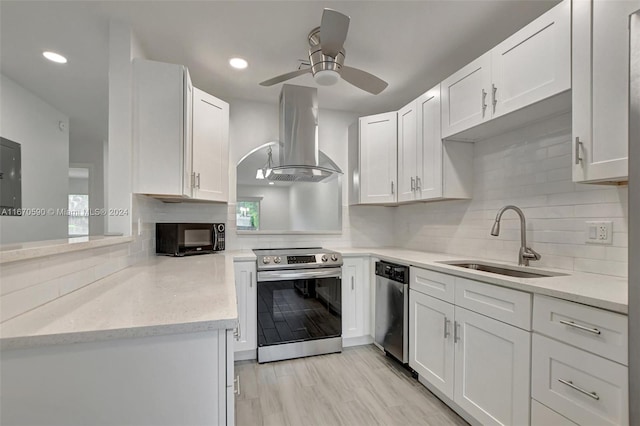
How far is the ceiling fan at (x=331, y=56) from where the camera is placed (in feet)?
4.96

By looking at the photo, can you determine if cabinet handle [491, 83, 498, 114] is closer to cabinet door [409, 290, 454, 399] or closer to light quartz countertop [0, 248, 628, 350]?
light quartz countertop [0, 248, 628, 350]

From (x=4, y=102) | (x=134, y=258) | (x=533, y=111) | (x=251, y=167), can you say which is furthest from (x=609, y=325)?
(x=4, y=102)

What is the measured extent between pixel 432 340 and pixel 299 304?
1.11 metres

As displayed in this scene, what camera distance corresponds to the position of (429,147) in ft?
8.05

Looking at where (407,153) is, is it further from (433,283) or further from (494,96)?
(433,283)

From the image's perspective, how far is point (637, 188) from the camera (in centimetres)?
87

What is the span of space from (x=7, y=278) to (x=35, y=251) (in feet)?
0.35

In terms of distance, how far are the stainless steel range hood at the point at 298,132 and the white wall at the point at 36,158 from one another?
102 inches

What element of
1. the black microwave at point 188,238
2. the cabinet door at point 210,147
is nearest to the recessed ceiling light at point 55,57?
the cabinet door at point 210,147

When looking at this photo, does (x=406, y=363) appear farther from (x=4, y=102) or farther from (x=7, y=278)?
(x=4, y=102)

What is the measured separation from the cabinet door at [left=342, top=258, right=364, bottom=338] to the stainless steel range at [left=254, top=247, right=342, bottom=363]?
0.22 ft

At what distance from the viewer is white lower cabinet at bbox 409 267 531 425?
1.36m

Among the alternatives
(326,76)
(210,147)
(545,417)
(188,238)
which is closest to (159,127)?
(210,147)

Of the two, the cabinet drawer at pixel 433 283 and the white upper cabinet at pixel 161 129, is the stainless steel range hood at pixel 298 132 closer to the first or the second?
the white upper cabinet at pixel 161 129
